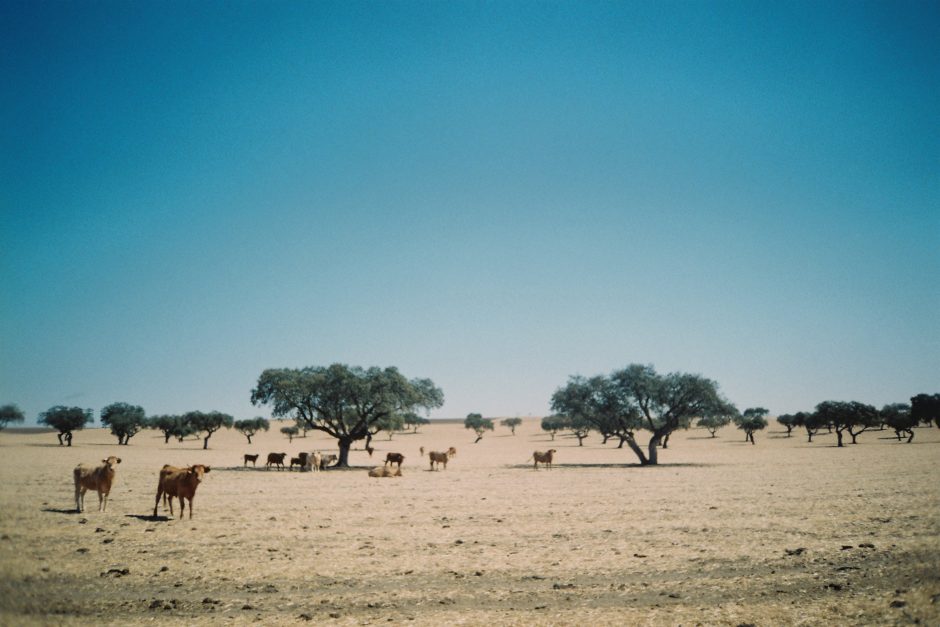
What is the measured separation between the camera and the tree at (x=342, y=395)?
44.8 meters

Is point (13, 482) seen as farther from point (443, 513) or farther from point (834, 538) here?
point (834, 538)

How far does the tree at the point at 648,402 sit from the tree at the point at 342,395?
15906 millimetres

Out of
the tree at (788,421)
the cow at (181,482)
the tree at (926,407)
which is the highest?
the cow at (181,482)

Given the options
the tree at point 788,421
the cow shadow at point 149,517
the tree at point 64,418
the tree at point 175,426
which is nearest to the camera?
the cow shadow at point 149,517

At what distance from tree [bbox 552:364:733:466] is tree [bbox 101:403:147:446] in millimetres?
81427

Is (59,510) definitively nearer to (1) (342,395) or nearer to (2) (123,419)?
(1) (342,395)

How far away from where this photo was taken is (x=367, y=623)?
7930 millimetres

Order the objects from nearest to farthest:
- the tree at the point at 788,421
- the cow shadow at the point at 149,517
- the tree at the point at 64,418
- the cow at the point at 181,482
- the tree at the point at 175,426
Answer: the cow shadow at the point at 149,517, the cow at the point at 181,482, the tree at the point at 64,418, the tree at the point at 175,426, the tree at the point at 788,421

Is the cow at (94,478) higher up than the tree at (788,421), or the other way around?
the cow at (94,478)

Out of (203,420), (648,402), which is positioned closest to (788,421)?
(648,402)

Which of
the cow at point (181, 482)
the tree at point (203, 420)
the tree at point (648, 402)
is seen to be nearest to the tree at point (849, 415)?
the tree at point (648, 402)

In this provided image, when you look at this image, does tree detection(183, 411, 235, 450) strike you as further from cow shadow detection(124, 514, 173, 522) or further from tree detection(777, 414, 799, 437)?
tree detection(777, 414, 799, 437)

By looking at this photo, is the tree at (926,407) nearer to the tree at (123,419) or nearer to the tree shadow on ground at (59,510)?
the tree shadow on ground at (59,510)

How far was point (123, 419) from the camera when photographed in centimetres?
9088
